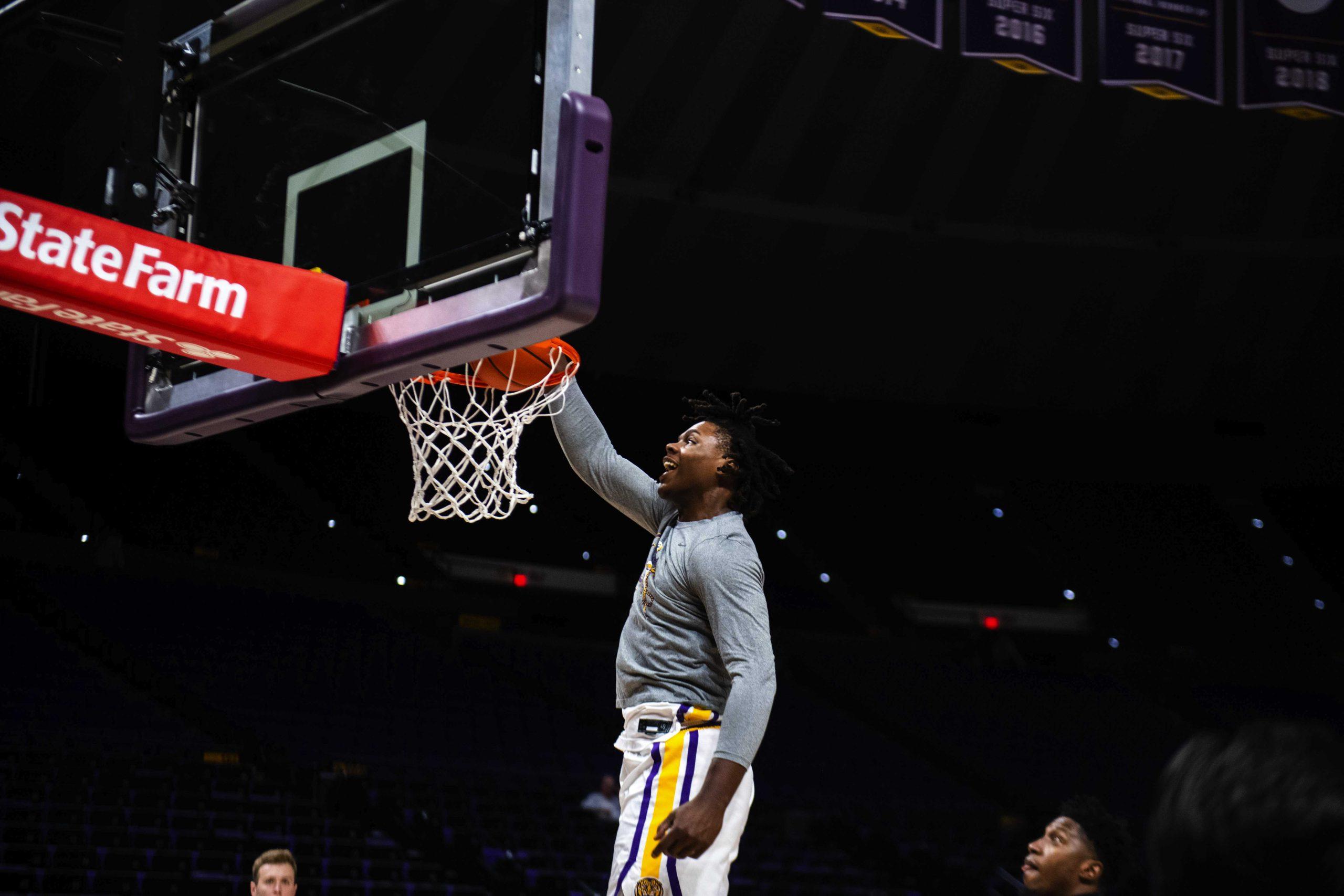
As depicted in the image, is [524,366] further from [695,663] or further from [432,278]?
[695,663]

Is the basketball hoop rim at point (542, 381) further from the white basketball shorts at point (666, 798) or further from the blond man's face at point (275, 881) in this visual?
the blond man's face at point (275, 881)

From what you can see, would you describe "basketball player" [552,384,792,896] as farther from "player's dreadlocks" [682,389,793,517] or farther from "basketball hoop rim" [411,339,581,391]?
"basketball hoop rim" [411,339,581,391]

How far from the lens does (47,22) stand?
182 inches

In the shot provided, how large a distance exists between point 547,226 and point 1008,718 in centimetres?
1622

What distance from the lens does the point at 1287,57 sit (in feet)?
26.9

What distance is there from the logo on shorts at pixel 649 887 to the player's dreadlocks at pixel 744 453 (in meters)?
0.96

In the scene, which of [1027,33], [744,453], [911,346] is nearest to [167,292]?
[744,453]

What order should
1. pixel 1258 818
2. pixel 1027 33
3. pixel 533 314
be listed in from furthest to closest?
pixel 1027 33, pixel 533 314, pixel 1258 818

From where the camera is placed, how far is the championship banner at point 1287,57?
8.11 metres

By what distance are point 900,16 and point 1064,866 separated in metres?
5.01

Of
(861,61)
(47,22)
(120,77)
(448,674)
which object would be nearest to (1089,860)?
(120,77)

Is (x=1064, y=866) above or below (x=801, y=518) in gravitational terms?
below

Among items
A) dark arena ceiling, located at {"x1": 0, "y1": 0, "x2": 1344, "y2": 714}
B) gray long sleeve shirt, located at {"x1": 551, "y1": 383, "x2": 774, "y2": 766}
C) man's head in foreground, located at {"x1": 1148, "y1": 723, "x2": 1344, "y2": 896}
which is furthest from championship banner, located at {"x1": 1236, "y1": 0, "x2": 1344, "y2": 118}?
man's head in foreground, located at {"x1": 1148, "y1": 723, "x2": 1344, "y2": 896}

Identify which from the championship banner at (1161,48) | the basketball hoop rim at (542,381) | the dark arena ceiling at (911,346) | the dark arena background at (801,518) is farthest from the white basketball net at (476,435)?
the championship banner at (1161,48)
